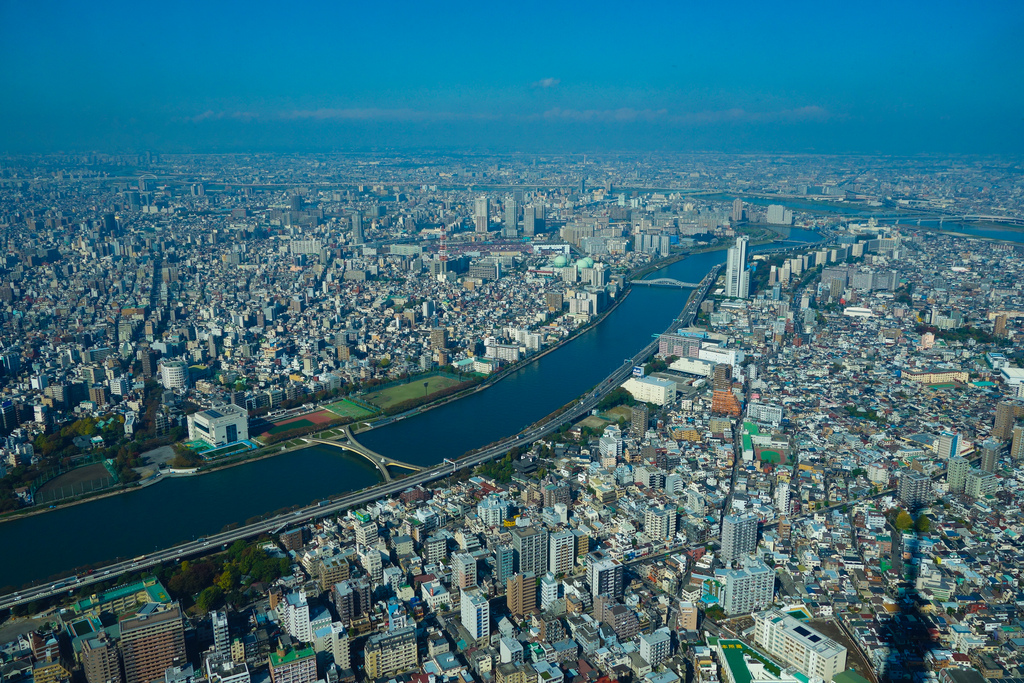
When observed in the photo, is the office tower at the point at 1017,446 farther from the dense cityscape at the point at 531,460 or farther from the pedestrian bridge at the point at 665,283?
the pedestrian bridge at the point at 665,283

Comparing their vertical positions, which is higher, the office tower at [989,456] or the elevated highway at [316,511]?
the office tower at [989,456]

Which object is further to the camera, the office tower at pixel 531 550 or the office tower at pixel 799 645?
the office tower at pixel 531 550

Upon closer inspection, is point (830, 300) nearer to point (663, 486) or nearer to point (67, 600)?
point (663, 486)

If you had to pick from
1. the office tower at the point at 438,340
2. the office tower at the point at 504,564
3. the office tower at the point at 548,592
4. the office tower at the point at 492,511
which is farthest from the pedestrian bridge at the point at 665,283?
the office tower at the point at 548,592

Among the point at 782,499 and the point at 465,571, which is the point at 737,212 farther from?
A: the point at 465,571

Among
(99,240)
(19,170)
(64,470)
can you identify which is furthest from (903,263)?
(19,170)

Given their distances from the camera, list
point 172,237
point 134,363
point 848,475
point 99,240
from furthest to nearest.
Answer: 1. point 172,237
2. point 99,240
3. point 134,363
4. point 848,475

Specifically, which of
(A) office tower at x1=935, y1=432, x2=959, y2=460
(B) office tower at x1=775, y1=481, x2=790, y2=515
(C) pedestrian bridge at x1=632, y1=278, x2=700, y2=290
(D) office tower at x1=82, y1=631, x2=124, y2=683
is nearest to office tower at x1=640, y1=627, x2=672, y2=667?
(B) office tower at x1=775, y1=481, x2=790, y2=515
